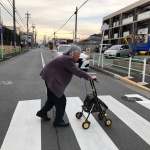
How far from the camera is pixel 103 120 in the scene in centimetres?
446

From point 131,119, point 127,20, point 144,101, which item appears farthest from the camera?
point 127,20

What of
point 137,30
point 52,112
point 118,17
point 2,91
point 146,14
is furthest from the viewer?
point 118,17

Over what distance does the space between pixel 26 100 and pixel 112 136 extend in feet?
9.95

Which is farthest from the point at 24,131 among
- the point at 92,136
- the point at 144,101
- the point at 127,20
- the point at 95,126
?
the point at 127,20

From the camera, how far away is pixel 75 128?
4.03m

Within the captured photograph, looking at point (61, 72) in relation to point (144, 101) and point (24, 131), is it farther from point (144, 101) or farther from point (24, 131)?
point (144, 101)

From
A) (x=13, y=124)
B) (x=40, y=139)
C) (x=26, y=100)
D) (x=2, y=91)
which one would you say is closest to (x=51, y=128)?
(x=40, y=139)

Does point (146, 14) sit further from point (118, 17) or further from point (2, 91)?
point (2, 91)

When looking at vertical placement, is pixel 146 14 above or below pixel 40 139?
above

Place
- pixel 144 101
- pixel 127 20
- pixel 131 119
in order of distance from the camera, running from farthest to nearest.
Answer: pixel 127 20, pixel 144 101, pixel 131 119

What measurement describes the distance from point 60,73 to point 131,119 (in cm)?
199

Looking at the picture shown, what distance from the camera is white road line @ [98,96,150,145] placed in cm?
393

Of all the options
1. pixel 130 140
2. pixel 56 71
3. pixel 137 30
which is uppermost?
pixel 137 30

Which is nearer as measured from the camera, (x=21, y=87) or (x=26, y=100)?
(x=26, y=100)
